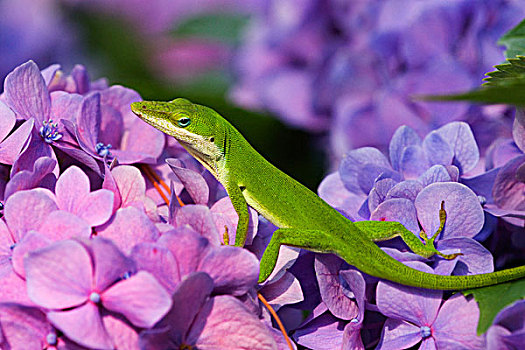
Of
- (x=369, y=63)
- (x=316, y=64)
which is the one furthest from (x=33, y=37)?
(x=369, y=63)

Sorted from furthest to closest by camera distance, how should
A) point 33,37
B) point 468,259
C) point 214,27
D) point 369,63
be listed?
1. point 33,37
2. point 214,27
3. point 369,63
4. point 468,259

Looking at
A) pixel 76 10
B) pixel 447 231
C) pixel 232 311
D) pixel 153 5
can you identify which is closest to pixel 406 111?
pixel 447 231

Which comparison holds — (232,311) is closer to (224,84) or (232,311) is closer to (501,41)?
(501,41)

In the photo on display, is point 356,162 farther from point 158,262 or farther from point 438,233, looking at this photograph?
point 158,262

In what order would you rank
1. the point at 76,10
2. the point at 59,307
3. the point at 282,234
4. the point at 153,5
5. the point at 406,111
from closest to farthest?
1. the point at 59,307
2. the point at 282,234
3. the point at 406,111
4. the point at 76,10
5. the point at 153,5

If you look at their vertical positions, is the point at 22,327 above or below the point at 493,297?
below

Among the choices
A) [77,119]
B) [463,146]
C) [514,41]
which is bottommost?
[77,119]

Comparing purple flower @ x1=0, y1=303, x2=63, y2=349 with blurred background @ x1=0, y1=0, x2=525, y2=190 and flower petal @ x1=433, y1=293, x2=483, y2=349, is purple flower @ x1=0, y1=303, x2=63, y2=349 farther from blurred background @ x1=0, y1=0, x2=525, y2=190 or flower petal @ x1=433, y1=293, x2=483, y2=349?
blurred background @ x1=0, y1=0, x2=525, y2=190

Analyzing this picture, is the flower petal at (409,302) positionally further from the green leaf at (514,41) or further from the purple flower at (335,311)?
the green leaf at (514,41)
